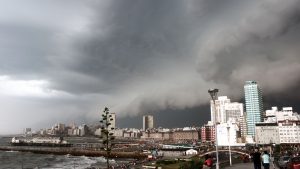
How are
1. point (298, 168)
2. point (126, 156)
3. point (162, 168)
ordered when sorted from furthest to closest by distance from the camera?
point (126, 156) < point (162, 168) < point (298, 168)

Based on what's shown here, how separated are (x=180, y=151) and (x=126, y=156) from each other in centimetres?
3767

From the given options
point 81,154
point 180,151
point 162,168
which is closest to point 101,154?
point 81,154

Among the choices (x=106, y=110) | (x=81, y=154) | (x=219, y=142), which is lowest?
(x=81, y=154)

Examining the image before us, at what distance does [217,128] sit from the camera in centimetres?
2923

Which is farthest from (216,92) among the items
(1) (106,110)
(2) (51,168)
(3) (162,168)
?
(2) (51,168)

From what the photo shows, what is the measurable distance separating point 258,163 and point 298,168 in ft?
10.1

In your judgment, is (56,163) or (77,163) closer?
(77,163)

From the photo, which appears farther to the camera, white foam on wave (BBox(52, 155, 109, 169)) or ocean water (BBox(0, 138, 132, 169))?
ocean water (BBox(0, 138, 132, 169))

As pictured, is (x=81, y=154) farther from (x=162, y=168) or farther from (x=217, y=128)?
(x=217, y=128)

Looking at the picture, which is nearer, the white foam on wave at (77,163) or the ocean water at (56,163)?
the white foam on wave at (77,163)

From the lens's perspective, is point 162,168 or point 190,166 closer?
point 190,166

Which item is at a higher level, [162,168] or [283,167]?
[283,167]

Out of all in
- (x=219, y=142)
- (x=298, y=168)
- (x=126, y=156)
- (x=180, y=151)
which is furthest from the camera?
(x=126, y=156)

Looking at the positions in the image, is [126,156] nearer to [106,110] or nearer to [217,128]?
[106,110]
